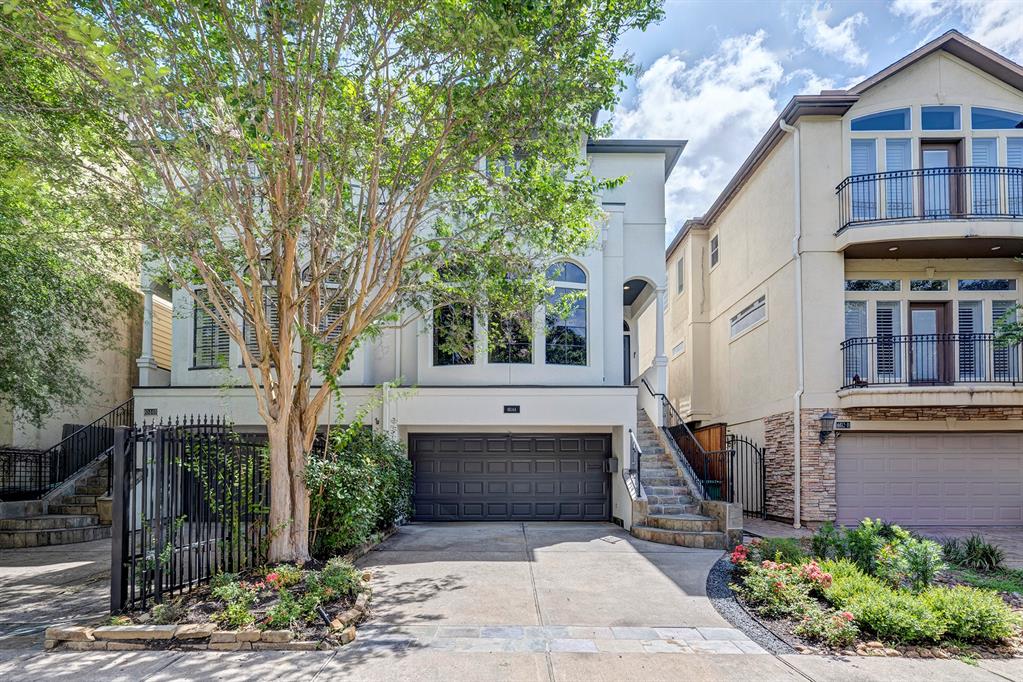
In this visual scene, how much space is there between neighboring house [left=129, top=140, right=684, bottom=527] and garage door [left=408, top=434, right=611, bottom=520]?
0.02m

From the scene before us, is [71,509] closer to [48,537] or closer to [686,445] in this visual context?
[48,537]

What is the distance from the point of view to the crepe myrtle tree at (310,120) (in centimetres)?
768

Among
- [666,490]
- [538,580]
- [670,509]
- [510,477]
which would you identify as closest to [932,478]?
[666,490]

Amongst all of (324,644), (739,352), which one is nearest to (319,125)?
(324,644)

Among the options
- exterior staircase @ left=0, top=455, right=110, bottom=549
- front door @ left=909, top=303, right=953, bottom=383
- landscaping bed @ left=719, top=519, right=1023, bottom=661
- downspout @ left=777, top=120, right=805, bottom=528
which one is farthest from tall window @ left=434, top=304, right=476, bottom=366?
front door @ left=909, top=303, right=953, bottom=383

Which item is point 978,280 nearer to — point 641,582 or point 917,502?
point 917,502

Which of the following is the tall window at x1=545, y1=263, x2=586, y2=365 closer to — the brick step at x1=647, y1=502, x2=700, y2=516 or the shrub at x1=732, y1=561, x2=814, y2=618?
the brick step at x1=647, y1=502, x2=700, y2=516

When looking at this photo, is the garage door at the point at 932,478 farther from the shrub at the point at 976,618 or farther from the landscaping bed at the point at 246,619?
the landscaping bed at the point at 246,619

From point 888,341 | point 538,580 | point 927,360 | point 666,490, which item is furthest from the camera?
point 927,360

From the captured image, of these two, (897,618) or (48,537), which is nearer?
(897,618)

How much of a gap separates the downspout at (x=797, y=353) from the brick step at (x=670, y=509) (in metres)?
2.61

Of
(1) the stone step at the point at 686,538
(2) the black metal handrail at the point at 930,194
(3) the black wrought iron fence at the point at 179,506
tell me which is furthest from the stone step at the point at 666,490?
(3) the black wrought iron fence at the point at 179,506

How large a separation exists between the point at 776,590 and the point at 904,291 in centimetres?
914

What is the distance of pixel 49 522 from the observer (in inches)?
478
